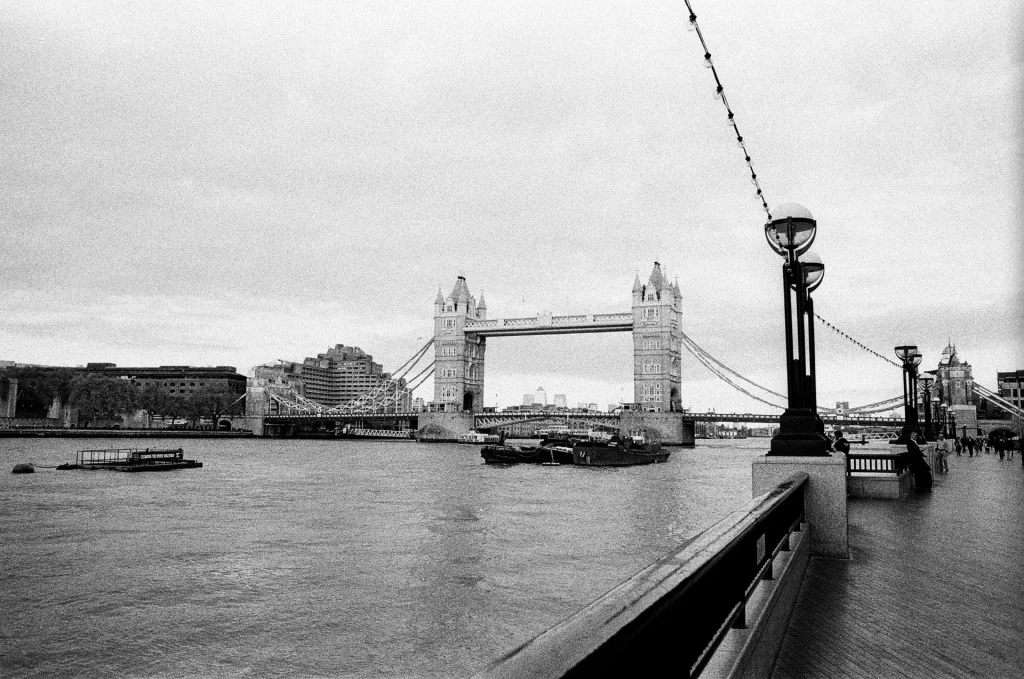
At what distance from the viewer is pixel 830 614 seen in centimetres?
523

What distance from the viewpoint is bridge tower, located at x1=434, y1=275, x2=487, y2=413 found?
109625mm

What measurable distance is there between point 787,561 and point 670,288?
351 feet

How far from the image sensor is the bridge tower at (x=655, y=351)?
101688 millimetres

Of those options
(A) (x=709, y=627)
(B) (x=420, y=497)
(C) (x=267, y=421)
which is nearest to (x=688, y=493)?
(B) (x=420, y=497)

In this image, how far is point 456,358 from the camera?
4395 inches

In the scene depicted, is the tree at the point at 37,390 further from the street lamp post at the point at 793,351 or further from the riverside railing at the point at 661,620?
the riverside railing at the point at 661,620

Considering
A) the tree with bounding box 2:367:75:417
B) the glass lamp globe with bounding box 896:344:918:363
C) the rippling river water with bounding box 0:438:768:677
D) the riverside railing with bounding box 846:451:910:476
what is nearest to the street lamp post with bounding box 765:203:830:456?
the rippling river water with bounding box 0:438:768:677

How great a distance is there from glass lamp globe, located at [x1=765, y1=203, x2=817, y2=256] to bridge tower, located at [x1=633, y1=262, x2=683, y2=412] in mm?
91674

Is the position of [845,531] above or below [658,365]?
below

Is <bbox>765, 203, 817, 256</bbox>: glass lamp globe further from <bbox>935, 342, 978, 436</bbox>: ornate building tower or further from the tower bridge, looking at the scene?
the tower bridge

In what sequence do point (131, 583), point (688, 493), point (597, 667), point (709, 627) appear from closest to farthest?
1. point (597, 667)
2. point (709, 627)
3. point (131, 583)
4. point (688, 493)

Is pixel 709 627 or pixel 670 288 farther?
pixel 670 288

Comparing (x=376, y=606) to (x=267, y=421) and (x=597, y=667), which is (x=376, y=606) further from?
(x=267, y=421)

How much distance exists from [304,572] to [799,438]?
10137mm
